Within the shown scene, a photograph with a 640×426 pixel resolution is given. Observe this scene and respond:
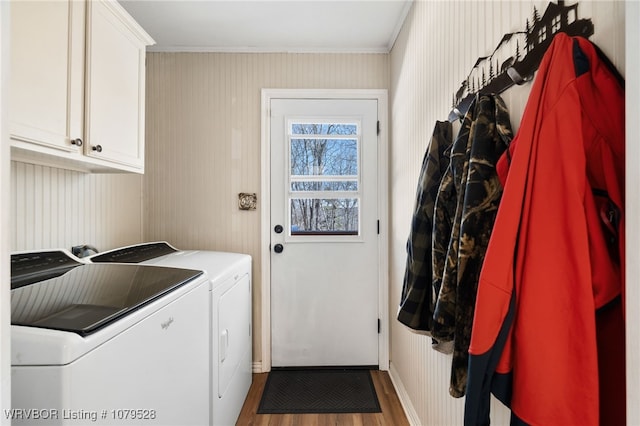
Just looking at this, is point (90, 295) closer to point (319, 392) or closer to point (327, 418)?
point (327, 418)

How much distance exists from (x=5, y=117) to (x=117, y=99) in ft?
4.35

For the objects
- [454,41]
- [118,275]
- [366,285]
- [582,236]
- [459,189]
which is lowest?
[366,285]

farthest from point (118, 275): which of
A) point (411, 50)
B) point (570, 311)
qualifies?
point (411, 50)

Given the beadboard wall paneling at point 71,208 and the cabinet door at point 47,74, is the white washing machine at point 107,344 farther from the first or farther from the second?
Result: the cabinet door at point 47,74

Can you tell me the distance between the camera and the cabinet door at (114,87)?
1.37m

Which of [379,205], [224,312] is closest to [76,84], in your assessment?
[224,312]

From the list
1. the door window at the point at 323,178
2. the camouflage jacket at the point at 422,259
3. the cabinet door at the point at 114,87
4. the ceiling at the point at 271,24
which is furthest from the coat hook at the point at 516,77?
the door window at the point at 323,178

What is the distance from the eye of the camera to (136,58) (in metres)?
1.71

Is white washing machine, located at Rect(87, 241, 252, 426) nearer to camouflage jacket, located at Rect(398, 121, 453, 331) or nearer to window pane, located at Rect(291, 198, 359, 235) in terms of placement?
window pane, located at Rect(291, 198, 359, 235)

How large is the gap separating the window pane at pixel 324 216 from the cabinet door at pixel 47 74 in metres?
1.46

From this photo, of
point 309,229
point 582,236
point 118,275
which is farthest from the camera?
point 309,229

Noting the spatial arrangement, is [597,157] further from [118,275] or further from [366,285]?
[366,285]

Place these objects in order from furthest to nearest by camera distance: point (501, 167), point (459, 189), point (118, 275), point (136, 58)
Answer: point (136, 58) → point (118, 275) → point (459, 189) → point (501, 167)

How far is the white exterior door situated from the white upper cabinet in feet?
3.39
